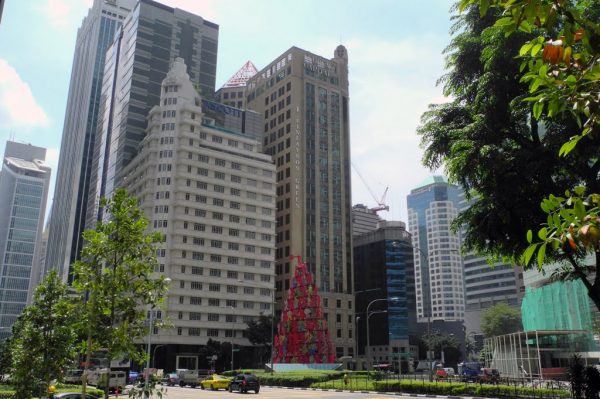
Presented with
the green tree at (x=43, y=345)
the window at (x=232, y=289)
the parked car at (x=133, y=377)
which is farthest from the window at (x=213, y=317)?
the green tree at (x=43, y=345)

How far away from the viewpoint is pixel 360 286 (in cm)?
16212

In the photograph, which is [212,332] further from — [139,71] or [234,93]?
[234,93]

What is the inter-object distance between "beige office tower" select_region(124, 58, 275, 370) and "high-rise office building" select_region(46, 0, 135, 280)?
205 ft

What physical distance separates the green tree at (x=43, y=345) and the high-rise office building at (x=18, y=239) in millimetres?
176663

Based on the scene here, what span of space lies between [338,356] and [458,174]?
102m

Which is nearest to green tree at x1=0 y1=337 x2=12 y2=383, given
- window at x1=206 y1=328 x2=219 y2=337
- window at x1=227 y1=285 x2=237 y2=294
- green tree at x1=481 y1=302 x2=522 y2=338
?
window at x1=206 y1=328 x2=219 y2=337

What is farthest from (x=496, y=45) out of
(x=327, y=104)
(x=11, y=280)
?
(x=11, y=280)

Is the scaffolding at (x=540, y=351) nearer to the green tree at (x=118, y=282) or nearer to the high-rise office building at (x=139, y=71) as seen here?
the green tree at (x=118, y=282)

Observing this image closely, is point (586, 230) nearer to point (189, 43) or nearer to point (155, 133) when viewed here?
point (155, 133)

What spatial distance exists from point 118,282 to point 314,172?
10801 cm

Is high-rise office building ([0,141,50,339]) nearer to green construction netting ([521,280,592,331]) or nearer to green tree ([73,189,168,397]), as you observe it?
green construction netting ([521,280,592,331])

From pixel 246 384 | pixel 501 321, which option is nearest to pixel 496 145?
pixel 246 384

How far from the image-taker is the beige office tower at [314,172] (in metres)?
118

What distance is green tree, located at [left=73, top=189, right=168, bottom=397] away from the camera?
16.1 meters
